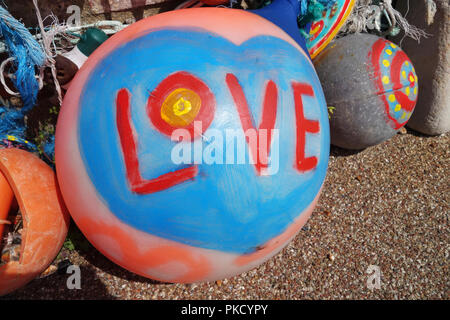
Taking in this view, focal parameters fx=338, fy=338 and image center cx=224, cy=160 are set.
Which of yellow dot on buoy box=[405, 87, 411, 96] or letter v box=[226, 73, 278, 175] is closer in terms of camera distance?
letter v box=[226, 73, 278, 175]

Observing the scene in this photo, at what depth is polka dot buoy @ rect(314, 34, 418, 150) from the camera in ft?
8.13

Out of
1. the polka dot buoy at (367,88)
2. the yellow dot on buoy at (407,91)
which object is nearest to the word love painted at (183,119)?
the polka dot buoy at (367,88)

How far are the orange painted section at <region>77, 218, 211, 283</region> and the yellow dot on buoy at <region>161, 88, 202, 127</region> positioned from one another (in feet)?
1.86

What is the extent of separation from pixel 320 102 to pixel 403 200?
4.93ft

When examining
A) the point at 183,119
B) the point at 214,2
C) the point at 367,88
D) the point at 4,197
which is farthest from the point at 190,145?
the point at 367,88

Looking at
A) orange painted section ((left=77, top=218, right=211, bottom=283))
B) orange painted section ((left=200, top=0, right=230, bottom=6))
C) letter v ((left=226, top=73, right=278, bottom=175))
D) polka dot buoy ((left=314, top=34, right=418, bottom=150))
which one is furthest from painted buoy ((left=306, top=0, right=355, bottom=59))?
orange painted section ((left=77, top=218, right=211, bottom=283))

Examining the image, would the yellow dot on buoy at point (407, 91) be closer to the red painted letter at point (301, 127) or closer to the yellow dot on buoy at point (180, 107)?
the red painted letter at point (301, 127)

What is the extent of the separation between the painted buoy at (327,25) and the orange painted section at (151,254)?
72.1 inches
